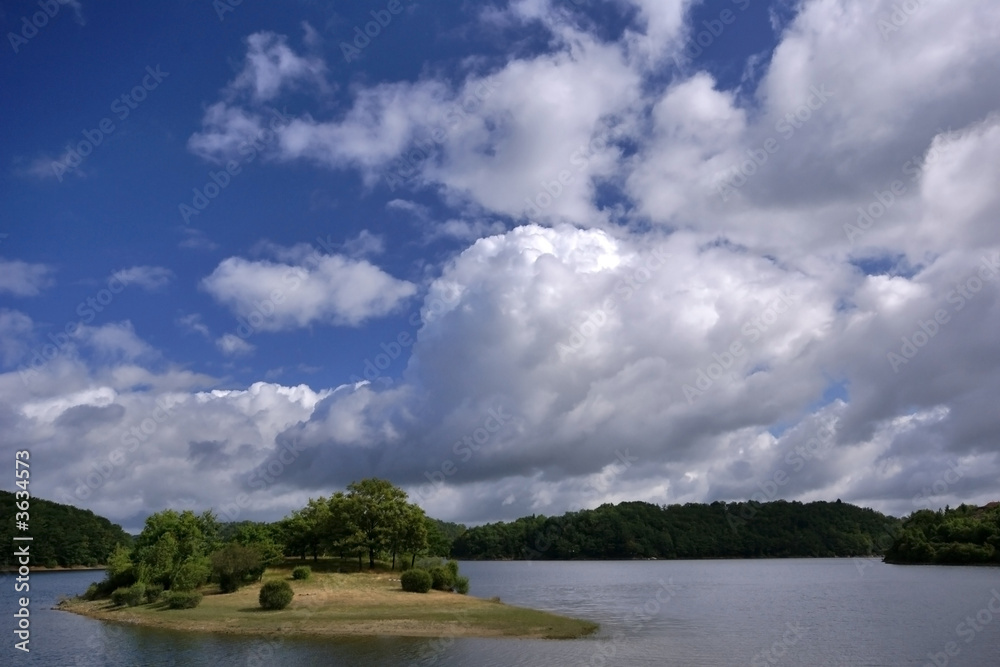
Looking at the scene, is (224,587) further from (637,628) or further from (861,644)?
(861,644)

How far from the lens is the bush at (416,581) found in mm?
73488

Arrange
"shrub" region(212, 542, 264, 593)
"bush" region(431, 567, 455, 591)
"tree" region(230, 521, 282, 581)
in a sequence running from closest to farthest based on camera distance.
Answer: "shrub" region(212, 542, 264, 593), "bush" region(431, 567, 455, 591), "tree" region(230, 521, 282, 581)

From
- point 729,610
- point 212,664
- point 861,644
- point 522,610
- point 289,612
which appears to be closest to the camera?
point 212,664

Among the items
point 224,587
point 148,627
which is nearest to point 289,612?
point 148,627

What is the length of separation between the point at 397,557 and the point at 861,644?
67.3 metres

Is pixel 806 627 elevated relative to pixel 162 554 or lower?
lower

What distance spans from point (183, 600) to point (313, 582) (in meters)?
19.3

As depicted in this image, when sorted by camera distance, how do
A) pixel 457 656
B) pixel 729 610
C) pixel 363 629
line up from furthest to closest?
pixel 729 610 < pixel 363 629 < pixel 457 656

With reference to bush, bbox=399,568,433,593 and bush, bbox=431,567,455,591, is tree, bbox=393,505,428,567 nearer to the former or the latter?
bush, bbox=431,567,455,591

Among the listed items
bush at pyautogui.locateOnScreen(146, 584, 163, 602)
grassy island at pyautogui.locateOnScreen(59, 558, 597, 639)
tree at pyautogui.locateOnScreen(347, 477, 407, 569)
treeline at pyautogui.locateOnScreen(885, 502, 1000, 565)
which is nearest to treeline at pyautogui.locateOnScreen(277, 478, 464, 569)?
tree at pyautogui.locateOnScreen(347, 477, 407, 569)

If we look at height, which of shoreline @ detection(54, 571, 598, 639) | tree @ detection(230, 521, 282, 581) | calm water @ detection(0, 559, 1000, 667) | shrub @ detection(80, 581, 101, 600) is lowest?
calm water @ detection(0, 559, 1000, 667)

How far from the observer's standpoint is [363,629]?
164ft

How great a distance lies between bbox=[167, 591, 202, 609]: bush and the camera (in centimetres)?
6128

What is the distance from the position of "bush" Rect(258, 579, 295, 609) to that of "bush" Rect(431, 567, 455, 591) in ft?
73.2
